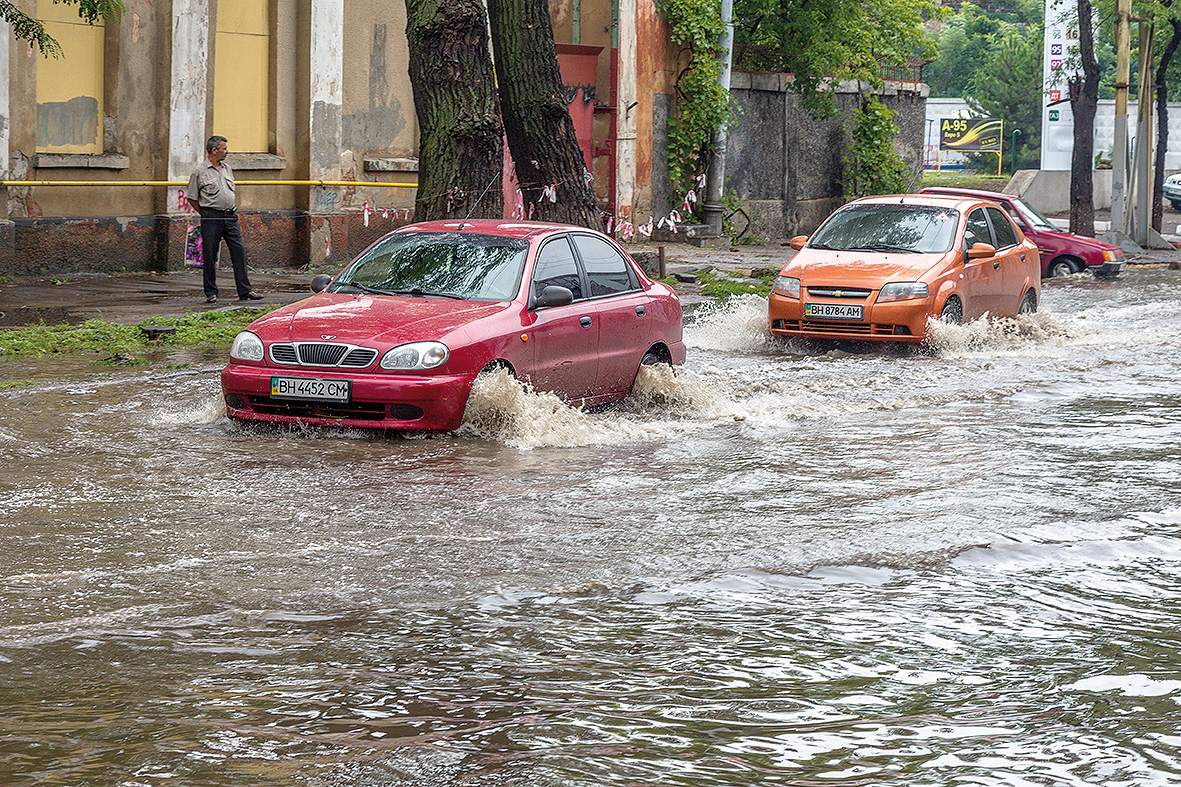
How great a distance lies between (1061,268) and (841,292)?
12.1m

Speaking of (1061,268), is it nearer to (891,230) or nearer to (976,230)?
(976,230)

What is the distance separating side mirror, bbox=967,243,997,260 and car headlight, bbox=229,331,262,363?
8.58m

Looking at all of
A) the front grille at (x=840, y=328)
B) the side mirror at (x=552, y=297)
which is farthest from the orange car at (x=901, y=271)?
the side mirror at (x=552, y=297)

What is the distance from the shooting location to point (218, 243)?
16656mm

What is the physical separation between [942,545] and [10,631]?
4035 millimetres

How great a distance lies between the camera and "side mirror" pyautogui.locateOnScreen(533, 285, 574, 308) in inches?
396

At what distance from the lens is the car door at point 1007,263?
1639 centimetres

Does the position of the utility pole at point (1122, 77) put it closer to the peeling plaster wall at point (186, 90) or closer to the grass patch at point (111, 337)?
the peeling plaster wall at point (186, 90)

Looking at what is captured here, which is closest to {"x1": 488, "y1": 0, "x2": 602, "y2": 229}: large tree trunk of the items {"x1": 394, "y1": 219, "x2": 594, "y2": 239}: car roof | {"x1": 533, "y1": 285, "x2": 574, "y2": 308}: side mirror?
{"x1": 394, "y1": 219, "x2": 594, "y2": 239}: car roof

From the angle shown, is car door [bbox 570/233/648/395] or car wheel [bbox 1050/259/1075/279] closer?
car door [bbox 570/233/648/395]

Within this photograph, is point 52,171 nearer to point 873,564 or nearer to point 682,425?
point 682,425

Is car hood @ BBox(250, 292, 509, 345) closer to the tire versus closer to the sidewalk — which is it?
the sidewalk

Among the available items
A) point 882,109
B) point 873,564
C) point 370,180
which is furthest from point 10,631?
point 882,109

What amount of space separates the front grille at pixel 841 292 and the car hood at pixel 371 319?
18.8ft
